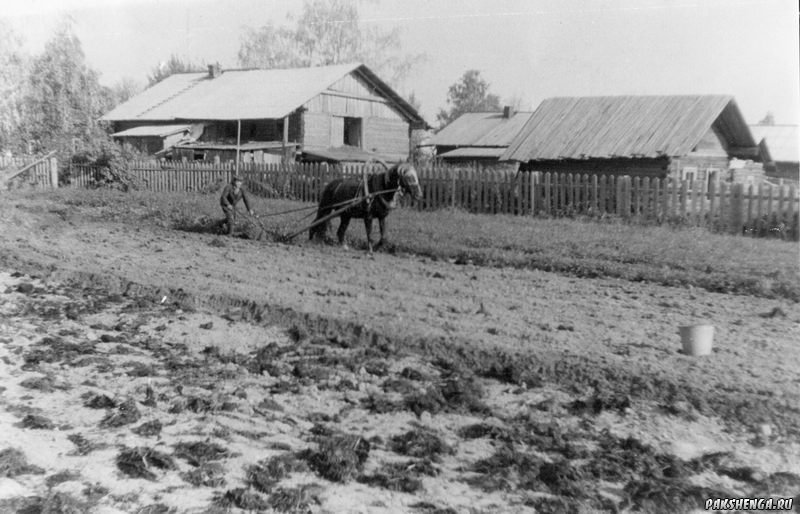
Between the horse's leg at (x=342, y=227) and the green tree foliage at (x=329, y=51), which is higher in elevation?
the green tree foliage at (x=329, y=51)

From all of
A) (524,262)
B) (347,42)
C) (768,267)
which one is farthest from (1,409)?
(347,42)

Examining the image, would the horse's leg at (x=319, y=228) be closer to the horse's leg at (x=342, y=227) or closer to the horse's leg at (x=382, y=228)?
the horse's leg at (x=342, y=227)

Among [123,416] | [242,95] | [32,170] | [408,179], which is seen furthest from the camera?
[242,95]

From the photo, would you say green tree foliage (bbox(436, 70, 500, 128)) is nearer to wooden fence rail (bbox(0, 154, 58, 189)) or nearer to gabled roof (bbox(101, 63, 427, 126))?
gabled roof (bbox(101, 63, 427, 126))

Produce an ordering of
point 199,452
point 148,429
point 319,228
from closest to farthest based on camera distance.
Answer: point 199,452 < point 148,429 < point 319,228

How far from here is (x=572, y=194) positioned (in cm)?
1752

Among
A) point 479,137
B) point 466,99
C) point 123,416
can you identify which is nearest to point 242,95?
point 479,137

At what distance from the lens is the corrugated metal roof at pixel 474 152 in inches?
1590

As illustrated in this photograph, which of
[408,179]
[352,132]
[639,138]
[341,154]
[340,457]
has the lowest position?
[340,457]

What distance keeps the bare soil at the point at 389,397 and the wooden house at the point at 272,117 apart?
75.1ft

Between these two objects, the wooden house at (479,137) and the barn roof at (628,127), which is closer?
the barn roof at (628,127)

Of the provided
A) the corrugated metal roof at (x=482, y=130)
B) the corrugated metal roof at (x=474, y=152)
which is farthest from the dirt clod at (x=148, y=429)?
the corrugated metal roof at (x=482, y=130)

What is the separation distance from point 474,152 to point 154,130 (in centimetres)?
1722

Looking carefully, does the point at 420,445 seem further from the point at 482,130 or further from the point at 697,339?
the point at 482,130
